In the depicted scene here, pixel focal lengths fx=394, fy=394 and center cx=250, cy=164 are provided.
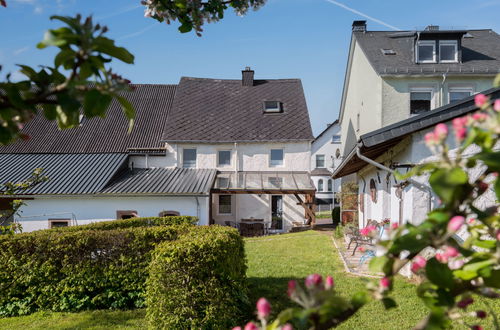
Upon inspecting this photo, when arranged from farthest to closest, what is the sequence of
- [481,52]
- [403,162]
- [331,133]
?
[331,133] < [481,52] < [403,162]

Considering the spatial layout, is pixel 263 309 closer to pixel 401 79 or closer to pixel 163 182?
pixel 401 79

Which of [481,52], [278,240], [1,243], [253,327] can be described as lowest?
[278,240]

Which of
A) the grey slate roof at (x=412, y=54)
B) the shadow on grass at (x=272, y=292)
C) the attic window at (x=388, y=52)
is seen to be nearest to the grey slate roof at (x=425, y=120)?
the shadow on grass at (x=272, y=292)

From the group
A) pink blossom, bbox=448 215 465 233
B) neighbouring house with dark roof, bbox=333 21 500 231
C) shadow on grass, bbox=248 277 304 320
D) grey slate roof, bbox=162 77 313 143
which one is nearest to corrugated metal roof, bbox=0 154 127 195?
grey slate roof, bbox=162 77 313 143

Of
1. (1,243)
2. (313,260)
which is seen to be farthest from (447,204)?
(313,260)

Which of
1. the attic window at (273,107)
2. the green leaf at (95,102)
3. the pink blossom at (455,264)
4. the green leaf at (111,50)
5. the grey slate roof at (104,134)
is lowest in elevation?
the pink blossom at (455,264)

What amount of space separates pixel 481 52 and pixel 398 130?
1116 centimetres

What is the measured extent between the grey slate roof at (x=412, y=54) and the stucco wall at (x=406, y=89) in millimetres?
339

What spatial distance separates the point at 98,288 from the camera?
775 cm

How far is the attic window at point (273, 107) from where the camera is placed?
25.2 meters

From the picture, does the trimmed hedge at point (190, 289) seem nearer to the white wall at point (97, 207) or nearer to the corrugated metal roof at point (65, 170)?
the white wall at point (97, 207)

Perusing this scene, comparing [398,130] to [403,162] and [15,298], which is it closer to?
[403,162]

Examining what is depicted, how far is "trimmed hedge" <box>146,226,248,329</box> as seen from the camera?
19.3 ft

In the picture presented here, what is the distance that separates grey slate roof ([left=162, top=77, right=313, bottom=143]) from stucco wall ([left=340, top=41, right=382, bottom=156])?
2.49 metres
